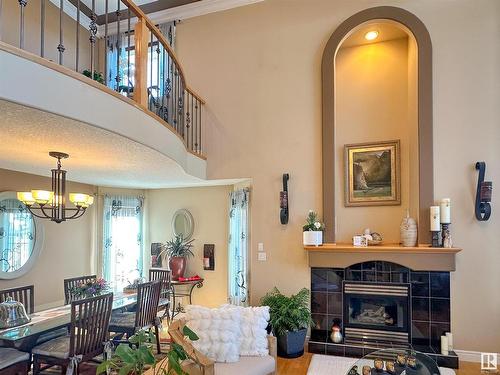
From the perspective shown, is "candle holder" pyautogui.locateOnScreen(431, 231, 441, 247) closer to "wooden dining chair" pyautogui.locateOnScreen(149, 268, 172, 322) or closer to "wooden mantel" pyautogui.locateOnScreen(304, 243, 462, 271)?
"wooden mantel" pyautogui.locateOnScreen(304, 243, 462, 271)

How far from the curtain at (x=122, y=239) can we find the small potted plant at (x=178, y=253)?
565 millimetres

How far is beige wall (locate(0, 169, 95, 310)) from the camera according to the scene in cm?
492

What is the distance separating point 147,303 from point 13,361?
146cm

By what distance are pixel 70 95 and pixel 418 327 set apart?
4.47m

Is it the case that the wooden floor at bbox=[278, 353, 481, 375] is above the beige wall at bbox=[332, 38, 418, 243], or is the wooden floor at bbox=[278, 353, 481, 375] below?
below

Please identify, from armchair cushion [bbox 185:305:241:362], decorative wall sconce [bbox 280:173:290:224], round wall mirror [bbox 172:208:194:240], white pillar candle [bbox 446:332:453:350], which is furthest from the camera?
round wall mirror [bbox 172:208:194:240]

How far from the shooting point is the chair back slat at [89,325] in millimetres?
3215

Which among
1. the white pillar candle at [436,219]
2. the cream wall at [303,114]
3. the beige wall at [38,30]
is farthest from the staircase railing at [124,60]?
the white pillar candle at [436,219]

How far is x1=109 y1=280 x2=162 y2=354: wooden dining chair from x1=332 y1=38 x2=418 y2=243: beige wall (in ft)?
8.70

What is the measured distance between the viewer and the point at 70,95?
95.6 inches

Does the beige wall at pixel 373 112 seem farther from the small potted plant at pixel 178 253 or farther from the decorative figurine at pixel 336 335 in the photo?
the small potted plant at pixel 178 253

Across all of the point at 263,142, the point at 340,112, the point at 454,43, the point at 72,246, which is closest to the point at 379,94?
the point at 340,112

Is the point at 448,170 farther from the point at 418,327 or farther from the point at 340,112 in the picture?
the point at 418,327

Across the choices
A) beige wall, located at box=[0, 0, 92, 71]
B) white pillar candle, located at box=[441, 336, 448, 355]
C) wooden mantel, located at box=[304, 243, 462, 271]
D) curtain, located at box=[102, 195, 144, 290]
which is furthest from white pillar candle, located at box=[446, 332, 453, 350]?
beige wall, located at box=[0, 0, 92, 71]
